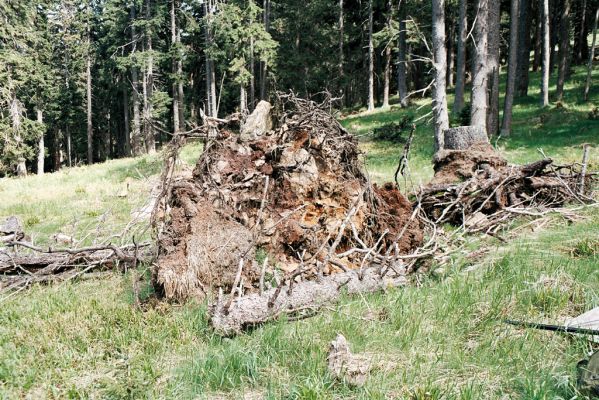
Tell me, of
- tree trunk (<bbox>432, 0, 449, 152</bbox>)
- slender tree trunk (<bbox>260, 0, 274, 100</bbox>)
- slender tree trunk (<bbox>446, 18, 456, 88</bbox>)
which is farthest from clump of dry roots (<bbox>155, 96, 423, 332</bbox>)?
slender tree trunk (<bbox>446, 18, 456, 88</bbox>)

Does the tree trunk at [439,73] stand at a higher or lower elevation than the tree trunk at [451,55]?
lower

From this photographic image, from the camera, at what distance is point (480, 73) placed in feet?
41.8

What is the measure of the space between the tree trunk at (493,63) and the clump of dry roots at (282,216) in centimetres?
1165

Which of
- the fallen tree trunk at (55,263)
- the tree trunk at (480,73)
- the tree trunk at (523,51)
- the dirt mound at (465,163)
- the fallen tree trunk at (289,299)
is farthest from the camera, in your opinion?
the tree trunk at (523,51)

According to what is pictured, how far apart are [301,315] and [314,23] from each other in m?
38.3

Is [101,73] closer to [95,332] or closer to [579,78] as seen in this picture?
[579,78]

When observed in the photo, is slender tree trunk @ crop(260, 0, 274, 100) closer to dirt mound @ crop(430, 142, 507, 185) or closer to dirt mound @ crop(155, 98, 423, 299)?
dirt mound @ crop(430, 142, 507, 185)

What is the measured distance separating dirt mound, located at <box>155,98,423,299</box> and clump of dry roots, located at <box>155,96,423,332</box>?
Result: 0.05 ft

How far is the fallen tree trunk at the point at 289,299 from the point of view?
3.51 m

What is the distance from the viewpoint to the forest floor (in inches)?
105

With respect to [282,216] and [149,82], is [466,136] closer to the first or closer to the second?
[282,216]

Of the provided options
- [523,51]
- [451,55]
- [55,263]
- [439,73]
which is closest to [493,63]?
[439,73]

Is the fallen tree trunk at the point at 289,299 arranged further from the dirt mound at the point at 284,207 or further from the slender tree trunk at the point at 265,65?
the slender tree trunk at the point at 265,65

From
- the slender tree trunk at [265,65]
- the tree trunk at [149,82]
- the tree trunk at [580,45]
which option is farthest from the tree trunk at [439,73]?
the tree trunk at [580,45]
